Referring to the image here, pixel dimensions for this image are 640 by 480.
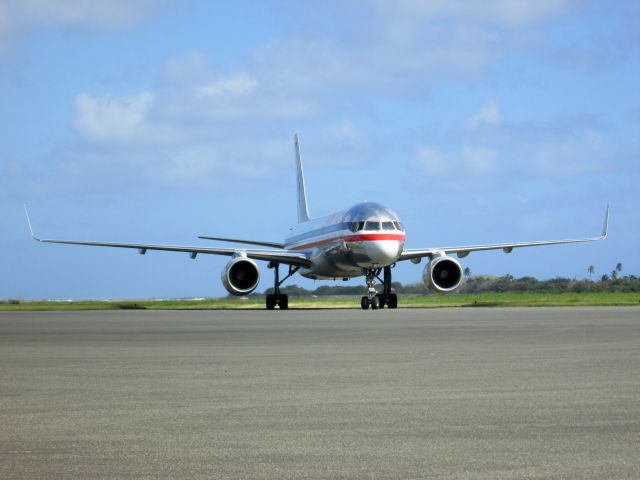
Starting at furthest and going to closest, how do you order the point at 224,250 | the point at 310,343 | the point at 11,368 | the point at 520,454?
1. the point at 224,250
2. the point at 310,343
3. the point at 11,368
4. the point at 520,454

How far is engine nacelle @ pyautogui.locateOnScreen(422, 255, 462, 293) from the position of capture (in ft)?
140

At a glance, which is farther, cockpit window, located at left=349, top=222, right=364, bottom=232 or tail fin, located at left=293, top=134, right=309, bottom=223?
tail fin, located at left=293, top=134, right=309, bottom=223

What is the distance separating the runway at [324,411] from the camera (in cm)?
614

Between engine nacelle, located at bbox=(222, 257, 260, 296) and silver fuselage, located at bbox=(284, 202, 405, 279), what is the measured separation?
284 centimetres

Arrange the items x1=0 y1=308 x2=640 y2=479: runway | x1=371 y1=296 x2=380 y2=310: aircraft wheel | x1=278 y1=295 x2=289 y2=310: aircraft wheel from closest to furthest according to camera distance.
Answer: x1=0 y1=308 x2=640 y2=479: runway < x1=371 y1=296 x2=380 y2=310: aircraft wheel < x1=278 y1=295 x2=289 y2=310: aircraft wheel

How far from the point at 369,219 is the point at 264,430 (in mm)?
33176

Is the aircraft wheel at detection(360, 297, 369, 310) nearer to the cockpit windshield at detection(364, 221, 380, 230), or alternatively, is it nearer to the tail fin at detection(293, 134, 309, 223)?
the cockpit windshield at detection(364, 221, 380, 230)

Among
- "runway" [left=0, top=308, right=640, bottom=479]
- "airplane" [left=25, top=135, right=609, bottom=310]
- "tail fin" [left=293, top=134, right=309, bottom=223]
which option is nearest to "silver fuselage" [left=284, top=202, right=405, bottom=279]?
"airplane" [left=25, top=135, right=609, bottom=310]

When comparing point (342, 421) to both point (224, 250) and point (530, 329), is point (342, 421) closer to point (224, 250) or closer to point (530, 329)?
point (530, 329)

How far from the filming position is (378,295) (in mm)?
41469

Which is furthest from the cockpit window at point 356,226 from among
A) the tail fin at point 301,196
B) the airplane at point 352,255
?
the tail fin at point 301,196

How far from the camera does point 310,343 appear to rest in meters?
17.3

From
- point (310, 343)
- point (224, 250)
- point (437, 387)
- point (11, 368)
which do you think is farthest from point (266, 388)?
point (224, 250)

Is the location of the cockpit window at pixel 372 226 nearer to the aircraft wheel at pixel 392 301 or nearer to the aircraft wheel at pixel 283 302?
the aircraft wheel at pixel 392 301
